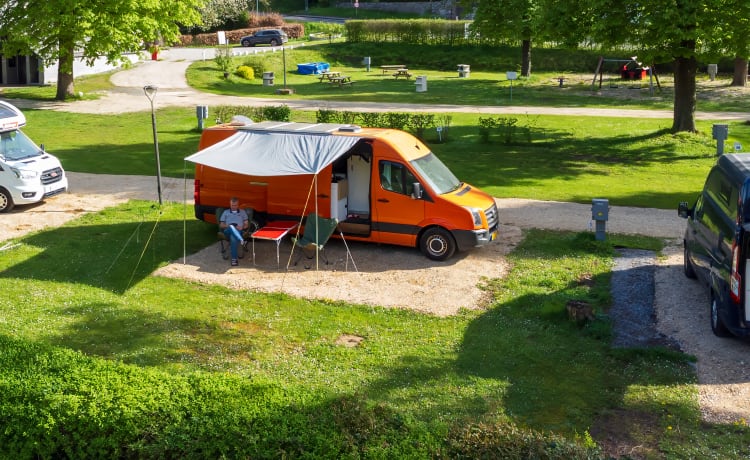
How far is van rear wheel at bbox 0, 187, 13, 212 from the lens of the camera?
61.7ft

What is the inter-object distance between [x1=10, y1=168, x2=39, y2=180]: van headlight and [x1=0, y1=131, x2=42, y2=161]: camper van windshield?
2.03ft

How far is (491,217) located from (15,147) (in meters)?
11.6

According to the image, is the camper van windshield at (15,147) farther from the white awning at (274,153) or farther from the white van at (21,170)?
the white awning at (274,153)

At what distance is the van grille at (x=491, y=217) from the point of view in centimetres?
1570

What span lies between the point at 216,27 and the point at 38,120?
42.2 m

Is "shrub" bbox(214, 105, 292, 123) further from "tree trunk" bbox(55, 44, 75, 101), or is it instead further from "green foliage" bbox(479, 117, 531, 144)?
"tree trunk" bbox(55, 44, 75, 101)

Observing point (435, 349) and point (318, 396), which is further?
point (435, 349)

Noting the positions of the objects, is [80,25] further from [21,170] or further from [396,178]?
[396,178]

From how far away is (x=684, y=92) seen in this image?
27312 mm

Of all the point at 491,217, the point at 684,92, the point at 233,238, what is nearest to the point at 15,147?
the point at 233,238

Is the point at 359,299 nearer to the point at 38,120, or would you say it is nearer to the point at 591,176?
the point at 591,176

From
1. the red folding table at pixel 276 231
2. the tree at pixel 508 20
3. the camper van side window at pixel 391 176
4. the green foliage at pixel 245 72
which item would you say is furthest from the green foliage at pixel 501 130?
the green foliage at pixel 245 72

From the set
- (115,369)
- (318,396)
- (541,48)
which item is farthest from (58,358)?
(541,48)

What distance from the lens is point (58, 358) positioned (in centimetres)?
909
